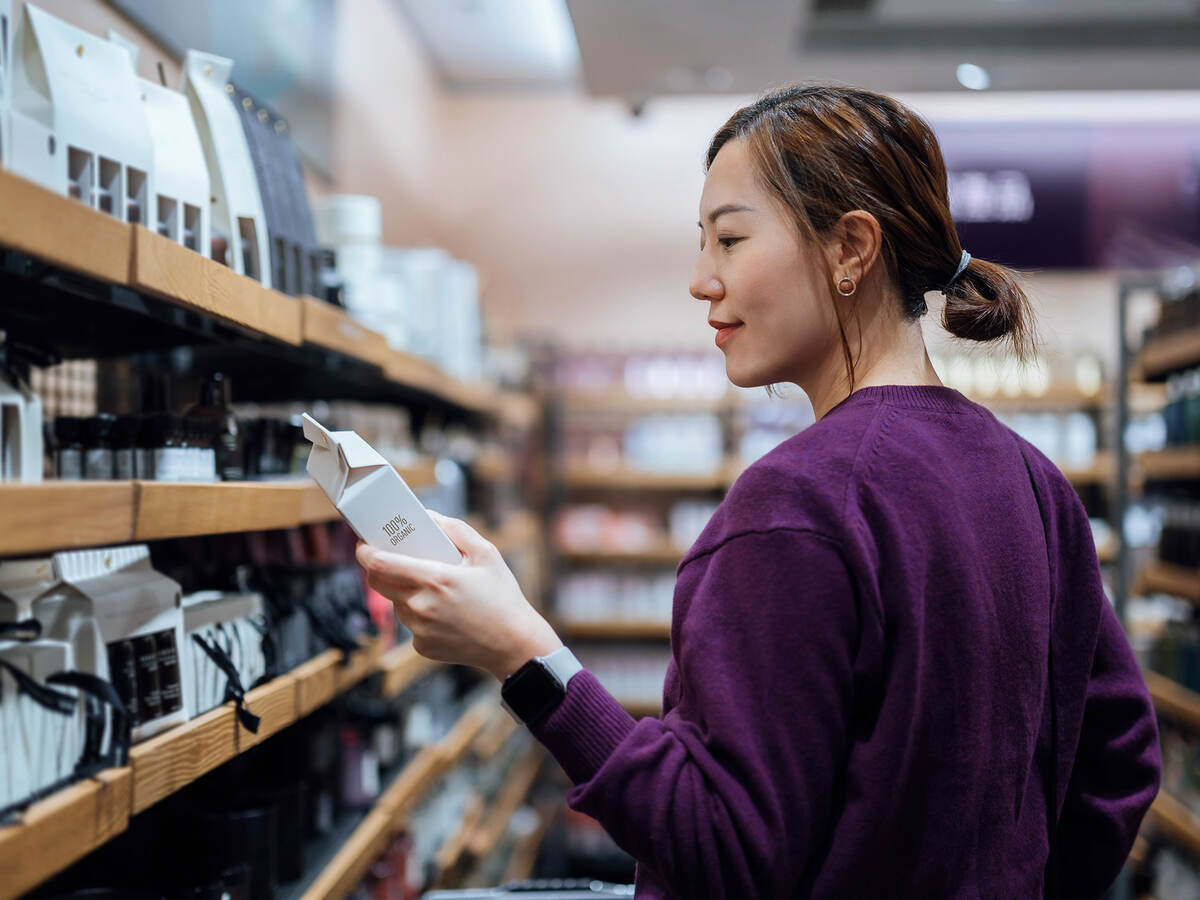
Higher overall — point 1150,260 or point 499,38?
point 499,38

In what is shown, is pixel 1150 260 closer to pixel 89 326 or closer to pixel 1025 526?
pixel 1025 526

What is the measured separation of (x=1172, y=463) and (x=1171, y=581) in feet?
1.39

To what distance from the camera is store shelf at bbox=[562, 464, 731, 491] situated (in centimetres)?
549

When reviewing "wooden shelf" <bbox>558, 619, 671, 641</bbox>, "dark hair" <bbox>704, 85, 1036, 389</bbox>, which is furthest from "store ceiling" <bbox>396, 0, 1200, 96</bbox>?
"dark hair" <bbox>704, 85, 1036, 389</bbox>

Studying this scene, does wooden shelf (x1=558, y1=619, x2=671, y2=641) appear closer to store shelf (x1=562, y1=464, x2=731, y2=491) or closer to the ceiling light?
store shelf (x1=562, y1=464, x2=731, y2=491)

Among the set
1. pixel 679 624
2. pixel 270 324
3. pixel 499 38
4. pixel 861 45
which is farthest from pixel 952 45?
pixel 679 624

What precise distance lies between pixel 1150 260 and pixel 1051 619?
4827mm

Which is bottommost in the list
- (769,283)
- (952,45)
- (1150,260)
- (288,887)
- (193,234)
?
(288,887)

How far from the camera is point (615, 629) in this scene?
222 inches

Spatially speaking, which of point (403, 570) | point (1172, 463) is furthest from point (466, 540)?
point (1172, 463)

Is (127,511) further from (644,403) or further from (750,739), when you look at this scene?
(644,403)

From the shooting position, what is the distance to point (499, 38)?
561 cm

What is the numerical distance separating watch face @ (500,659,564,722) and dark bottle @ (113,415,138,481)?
1.99 ft

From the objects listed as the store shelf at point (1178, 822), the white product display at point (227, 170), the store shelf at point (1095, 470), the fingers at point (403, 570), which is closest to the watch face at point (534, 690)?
the fingers at point (403, 570)
